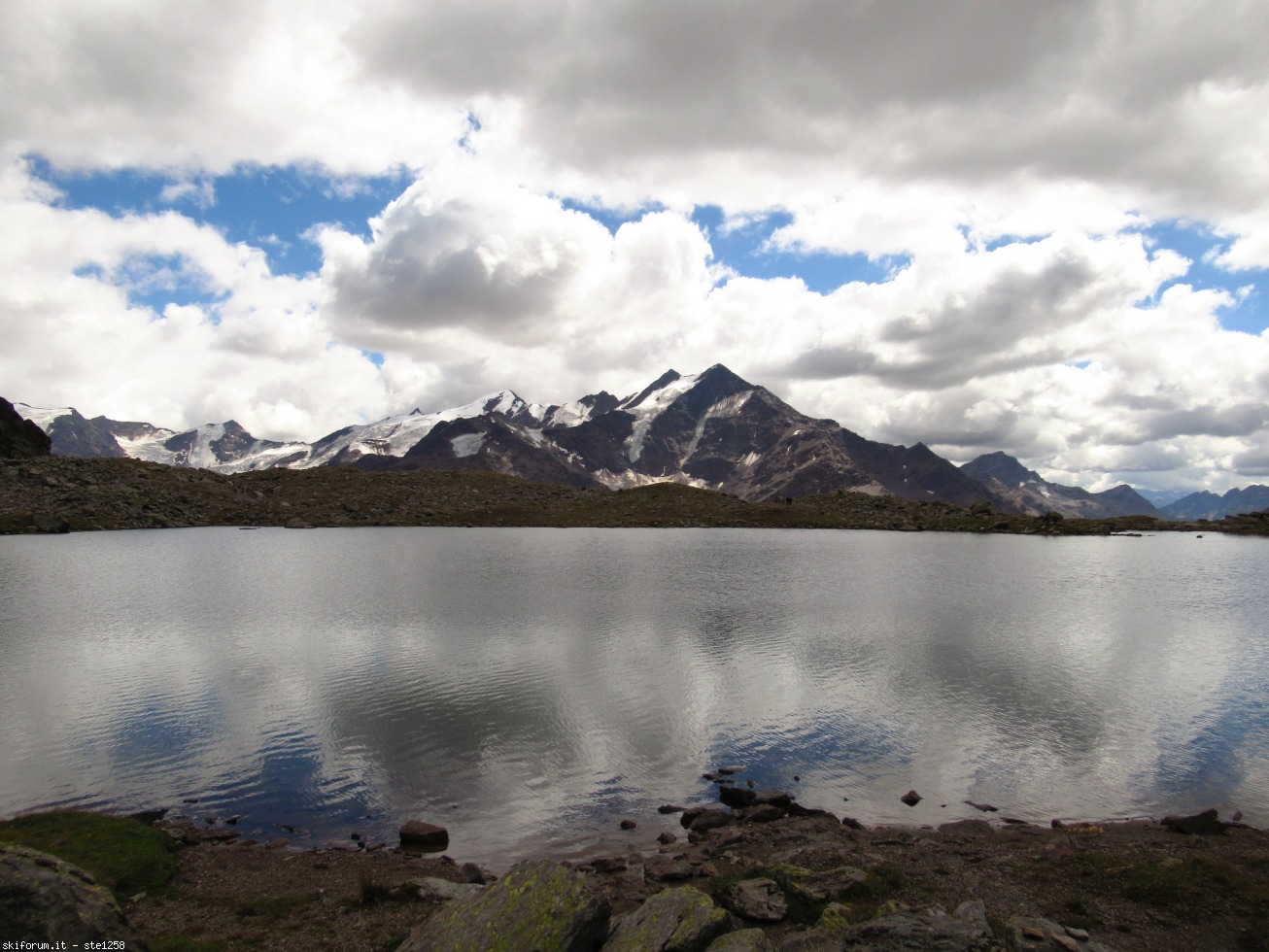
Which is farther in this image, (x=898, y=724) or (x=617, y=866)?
(x=898, y=724)

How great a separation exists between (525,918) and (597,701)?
24.1 metres

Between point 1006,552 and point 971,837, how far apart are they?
142752 millimetres

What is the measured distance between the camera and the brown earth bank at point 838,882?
17.4 metres

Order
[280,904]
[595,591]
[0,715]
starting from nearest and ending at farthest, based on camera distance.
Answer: [280,904], [0,715], [595,591]

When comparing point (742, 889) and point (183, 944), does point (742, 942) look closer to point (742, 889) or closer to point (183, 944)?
point (742, 889)

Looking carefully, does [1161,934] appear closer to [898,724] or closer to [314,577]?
[898,724]

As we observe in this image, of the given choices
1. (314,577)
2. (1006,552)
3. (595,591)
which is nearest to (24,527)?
(314,577)

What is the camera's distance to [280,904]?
19.3m

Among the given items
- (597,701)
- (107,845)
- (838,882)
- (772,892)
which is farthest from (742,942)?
(597,701)

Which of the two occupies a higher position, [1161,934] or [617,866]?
[1161,934]

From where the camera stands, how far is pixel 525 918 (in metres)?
15.0

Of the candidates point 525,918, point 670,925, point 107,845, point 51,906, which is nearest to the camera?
point 51,906

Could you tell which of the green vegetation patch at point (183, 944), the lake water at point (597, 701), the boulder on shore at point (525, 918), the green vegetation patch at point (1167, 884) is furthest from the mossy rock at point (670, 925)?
the green vegetation patch at point (1167, 884)

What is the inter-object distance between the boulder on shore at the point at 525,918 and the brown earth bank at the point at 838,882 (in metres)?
0.77
